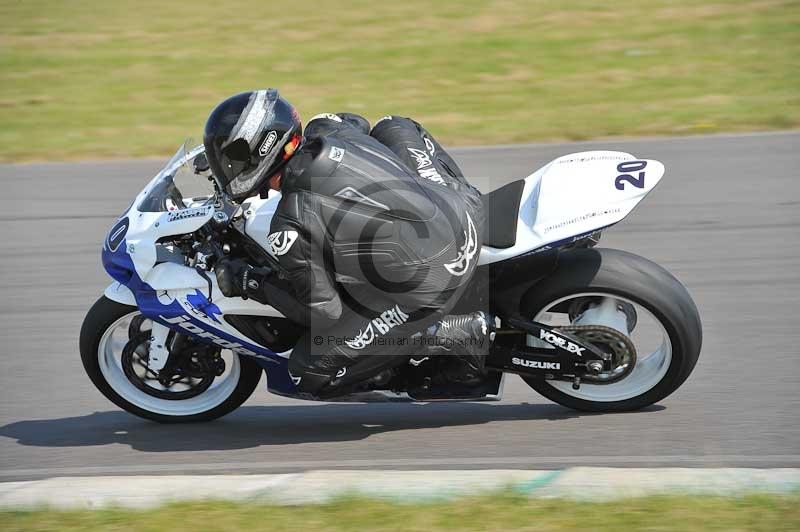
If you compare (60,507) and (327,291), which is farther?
(327,291)

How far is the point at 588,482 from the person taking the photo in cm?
381

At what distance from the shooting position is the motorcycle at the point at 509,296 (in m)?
4.54

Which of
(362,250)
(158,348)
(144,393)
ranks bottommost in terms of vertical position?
(144,393)

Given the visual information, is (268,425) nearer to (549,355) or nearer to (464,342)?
(464,342)

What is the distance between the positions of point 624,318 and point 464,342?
769 millimetres

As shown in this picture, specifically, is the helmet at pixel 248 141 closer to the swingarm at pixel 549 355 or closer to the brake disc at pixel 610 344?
the swingarm at pixel 549 355

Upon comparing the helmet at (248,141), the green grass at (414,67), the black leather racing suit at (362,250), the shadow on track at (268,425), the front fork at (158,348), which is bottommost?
the shadow on track at (268,425)

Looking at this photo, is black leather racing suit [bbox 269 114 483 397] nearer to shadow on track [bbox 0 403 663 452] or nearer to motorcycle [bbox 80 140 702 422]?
motorcycle [bbox 80 140 702 422]

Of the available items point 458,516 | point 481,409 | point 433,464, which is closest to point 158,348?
point 433,464

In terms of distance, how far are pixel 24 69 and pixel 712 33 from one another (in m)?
8.76

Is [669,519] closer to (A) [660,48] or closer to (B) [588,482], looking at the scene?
(B) [588,482]

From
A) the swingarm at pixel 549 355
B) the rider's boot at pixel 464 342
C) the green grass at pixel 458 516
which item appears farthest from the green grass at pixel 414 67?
the green grass at pixel 458 516

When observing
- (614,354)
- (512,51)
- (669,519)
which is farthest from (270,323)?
(512,51)

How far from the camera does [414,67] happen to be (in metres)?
12.7
